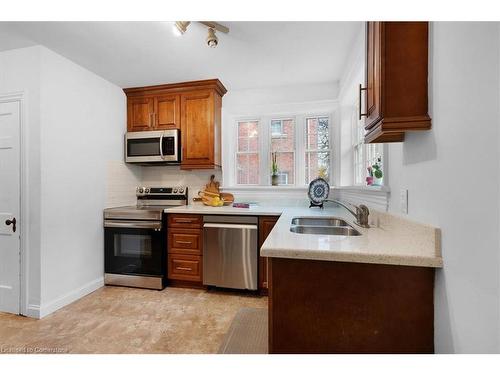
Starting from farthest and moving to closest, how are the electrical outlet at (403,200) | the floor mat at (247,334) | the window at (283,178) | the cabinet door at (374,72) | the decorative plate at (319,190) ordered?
1. the window at (283,178)
2. the decorative plate at (319,190)
3. the floor mat at (247,334)
4. the electrical outlet at (403,200)
5. the cabinet door at (374,72)

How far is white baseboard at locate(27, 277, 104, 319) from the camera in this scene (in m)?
2.06

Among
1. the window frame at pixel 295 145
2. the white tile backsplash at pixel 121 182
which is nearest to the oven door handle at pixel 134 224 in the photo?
the white tile backsplash at pixel 121 182

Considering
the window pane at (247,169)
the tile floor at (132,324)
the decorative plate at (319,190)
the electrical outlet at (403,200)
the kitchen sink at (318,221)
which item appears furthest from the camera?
the window pane at (247,169)

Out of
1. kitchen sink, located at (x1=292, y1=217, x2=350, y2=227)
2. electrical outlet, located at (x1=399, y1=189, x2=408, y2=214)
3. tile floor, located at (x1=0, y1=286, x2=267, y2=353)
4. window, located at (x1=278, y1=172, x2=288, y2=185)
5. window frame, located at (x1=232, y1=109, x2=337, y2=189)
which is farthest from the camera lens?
window, located at (x1=278, y1=172, x2=288, y2=185)

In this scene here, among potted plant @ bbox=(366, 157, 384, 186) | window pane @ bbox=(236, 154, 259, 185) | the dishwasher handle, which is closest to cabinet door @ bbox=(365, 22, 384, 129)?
potted plant @ bbox=(366, 157, 384, 186)

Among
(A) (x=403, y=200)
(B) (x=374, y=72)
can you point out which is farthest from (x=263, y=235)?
(B) (x=374, y=72)

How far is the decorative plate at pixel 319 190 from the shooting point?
8.86ft

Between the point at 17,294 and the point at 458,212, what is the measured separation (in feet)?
10.7

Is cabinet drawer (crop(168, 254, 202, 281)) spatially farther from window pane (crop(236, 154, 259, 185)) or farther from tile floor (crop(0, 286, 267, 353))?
window pane (crop(236, 154, 259, 185))

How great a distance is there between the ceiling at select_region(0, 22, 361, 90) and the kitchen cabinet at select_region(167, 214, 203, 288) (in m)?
1.65

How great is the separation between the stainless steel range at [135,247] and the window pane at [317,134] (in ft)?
6.85

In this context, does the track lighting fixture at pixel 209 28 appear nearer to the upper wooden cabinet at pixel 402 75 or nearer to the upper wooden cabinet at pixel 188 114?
the upper wooden cabinet at pixel 188 114

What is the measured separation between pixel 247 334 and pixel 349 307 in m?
1.02

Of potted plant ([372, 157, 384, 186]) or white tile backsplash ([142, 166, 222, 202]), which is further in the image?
white tile backsplash ([142, 166, 222, 202])
